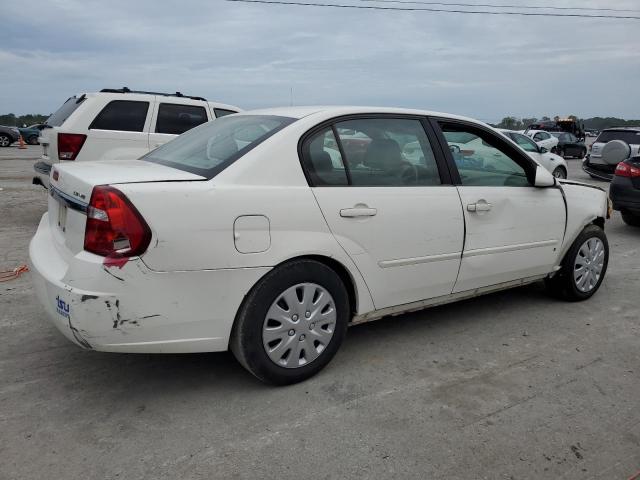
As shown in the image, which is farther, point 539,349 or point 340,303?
point 539,349

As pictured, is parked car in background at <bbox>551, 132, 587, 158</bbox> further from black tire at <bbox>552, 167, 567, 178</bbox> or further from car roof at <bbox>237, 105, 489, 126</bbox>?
car roof at <bbox>237, 105, 489, 126</bbox>

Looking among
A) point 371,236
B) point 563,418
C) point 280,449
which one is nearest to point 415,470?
point 280,449

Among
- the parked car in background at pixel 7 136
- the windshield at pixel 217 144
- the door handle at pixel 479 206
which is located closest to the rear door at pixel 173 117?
the windshield at pixel 217 144

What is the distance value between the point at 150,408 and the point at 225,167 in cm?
133

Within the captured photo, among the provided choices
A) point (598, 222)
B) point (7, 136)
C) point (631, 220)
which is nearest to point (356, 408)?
point (598, 222)

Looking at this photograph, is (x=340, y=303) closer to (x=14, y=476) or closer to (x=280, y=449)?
(x=280, y=449)

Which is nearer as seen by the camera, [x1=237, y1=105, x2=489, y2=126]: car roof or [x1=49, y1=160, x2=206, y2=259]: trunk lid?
[x1=49, y1=160, x2=206, y2=259]: trunk lid

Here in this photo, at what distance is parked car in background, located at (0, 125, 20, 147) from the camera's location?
25886 mm

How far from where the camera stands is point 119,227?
2531mm

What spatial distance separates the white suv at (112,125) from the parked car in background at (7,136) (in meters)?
21.2

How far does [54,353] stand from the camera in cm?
349

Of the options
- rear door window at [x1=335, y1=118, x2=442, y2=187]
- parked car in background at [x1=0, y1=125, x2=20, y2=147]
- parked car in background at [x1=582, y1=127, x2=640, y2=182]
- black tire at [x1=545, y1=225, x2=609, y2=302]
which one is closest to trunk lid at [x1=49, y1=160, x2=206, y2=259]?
rear door window at [x1=335, y1=118, x2=442, y2=187]

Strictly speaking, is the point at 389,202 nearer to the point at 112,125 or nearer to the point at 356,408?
the point at 356,408

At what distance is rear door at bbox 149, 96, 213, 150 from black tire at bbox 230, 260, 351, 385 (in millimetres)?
5535
